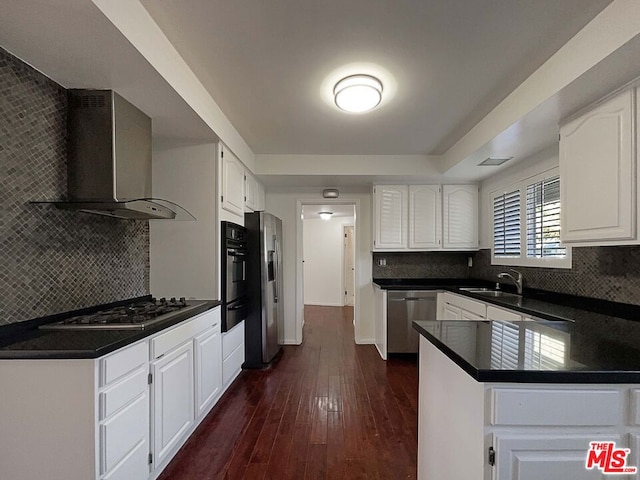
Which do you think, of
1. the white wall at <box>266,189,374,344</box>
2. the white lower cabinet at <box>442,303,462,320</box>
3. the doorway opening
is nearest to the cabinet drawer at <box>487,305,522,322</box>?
the white lower cabinet at <box>442,303,462,320</box>

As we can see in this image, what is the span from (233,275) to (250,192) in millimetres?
1133

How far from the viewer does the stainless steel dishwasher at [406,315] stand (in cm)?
400

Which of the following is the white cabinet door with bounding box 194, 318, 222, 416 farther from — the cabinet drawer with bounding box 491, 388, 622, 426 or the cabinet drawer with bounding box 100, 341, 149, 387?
the cabinet drawer with bounding box 491, 388, 622, 426

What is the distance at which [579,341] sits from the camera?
143 centimetres

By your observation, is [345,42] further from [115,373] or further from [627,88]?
[115,373]

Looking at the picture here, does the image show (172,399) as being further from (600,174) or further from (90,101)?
(600,174)

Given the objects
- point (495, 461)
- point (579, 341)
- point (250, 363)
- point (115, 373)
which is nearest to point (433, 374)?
point (495, 461)

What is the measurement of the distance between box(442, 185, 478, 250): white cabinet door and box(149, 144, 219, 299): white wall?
2.97m

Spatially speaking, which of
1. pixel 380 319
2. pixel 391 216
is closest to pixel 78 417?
pixel 380 319

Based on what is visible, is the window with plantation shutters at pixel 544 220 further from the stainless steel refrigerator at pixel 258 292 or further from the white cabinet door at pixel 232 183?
the white cabinet door at pixel 232 183

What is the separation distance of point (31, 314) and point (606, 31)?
3.09 metres

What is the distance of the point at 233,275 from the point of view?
3123mm

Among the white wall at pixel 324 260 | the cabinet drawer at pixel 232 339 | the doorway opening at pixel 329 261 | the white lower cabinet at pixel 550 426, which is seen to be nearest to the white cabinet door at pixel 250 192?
the cabinet drawer at pixel 232 339

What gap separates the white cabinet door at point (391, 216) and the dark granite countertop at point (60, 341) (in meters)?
3.07
